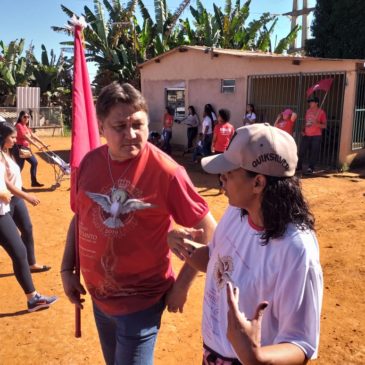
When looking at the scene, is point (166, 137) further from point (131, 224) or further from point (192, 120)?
point (131, 224)

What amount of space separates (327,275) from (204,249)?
339 cm

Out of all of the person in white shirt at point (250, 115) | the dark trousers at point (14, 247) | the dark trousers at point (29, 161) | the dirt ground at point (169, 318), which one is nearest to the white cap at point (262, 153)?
the dirt ground at point (169, 318)

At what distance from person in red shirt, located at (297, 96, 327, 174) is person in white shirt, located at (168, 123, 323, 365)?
31.4 feet

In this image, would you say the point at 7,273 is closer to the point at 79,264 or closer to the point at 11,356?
the point at 11,356

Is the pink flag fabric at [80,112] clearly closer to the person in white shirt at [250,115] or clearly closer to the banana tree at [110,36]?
the person in white shirt at [250,115]

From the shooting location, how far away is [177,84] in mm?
15453

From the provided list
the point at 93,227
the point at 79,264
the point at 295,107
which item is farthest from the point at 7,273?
the point at 295,107

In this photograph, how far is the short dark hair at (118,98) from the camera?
2061 mm

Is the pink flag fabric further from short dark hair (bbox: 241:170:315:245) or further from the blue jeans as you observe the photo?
Result: short dark hair (bbox: 241:170:315:245)

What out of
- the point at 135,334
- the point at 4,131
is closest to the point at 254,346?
the point at 135,334

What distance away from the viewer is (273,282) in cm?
142

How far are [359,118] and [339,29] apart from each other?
29.4ft

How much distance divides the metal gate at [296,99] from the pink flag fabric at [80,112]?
9875 mm

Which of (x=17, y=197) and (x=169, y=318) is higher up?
(x=17, y=197)
